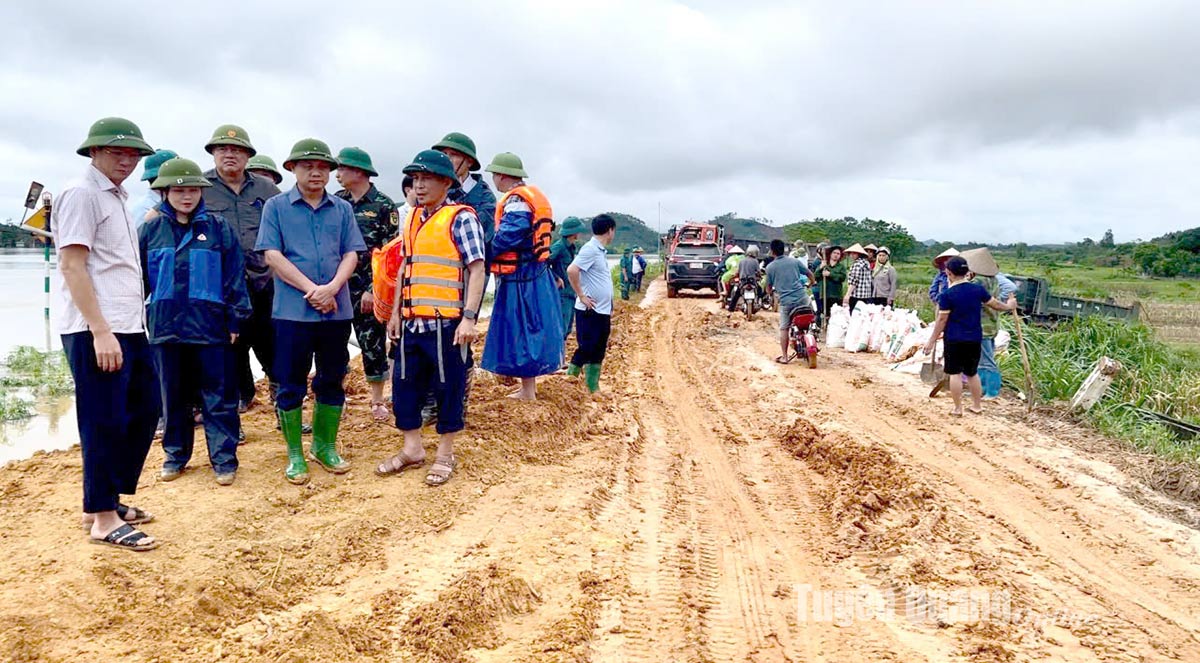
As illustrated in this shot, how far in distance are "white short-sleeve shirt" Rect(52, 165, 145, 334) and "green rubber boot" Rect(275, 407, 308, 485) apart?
3.32 ft

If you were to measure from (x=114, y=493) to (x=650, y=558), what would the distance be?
2.35 metres

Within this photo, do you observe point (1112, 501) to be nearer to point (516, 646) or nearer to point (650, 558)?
point (650, 558)

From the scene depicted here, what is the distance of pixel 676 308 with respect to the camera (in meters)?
18.5

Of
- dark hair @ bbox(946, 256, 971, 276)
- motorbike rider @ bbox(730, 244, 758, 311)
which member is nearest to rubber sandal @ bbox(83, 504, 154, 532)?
dark hair @ bbox(946, 256, 971, 276)

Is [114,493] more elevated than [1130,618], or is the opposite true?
[114,493]

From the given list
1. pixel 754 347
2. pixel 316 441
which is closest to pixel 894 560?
pixel 316 441

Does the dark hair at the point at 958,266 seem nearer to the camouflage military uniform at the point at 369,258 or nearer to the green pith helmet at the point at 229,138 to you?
the camouflage military uniform at the point at 369,258

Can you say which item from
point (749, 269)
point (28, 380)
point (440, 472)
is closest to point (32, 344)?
point (28, 380)

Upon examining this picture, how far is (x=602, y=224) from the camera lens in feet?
21.6

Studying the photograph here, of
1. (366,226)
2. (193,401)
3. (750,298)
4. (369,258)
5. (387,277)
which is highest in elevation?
(366,226)

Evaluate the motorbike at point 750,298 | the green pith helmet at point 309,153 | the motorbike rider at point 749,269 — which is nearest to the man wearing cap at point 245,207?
the green pith helmet at point 309,153

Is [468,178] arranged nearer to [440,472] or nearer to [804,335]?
[440,472]

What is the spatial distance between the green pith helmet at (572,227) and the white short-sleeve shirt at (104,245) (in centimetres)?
426

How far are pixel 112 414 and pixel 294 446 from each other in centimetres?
111
